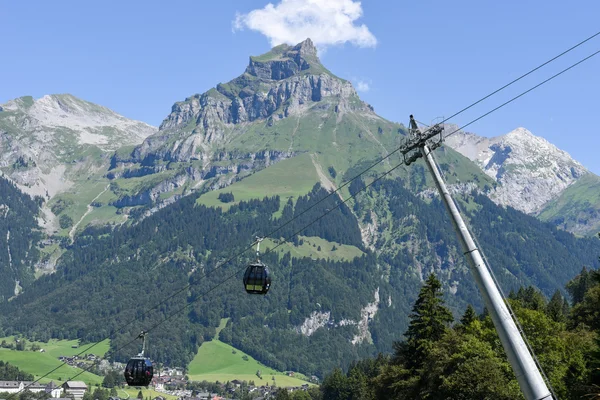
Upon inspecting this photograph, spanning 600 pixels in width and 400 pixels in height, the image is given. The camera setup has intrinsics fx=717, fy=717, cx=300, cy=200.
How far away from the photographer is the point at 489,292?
2367cm

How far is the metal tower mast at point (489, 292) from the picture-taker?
22.0 metres

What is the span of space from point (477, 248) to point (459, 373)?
41.1 metres

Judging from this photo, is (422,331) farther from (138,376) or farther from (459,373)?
(138,376)

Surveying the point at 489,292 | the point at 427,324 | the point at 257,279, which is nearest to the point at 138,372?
the point at 257,279

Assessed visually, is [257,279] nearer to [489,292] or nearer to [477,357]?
[489,292]

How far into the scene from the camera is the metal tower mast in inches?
866

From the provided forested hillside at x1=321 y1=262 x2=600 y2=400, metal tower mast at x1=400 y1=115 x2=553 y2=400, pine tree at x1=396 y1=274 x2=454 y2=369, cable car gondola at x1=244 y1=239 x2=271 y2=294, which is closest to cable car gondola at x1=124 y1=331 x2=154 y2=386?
cable car gondola at x1=244 y1=239 x2=271 y2=294

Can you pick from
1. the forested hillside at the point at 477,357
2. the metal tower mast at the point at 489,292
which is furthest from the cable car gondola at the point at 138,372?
the metal tower mast at the point at 489,292

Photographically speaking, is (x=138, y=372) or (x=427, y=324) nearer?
(x=138, y=372)

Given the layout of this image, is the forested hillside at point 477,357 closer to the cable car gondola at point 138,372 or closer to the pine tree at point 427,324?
the pine tree at point 427,324

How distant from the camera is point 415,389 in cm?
7506

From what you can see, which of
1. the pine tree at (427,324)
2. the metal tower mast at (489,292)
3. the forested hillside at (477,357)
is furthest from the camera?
the pine tree at (427,324)

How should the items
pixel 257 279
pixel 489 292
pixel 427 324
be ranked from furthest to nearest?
1. pixel 427 324
2. pixel 257 279
3. pixel 489 292

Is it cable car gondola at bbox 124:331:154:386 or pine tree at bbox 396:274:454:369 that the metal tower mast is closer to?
cable car gondola at bbox 124:331:154:386
